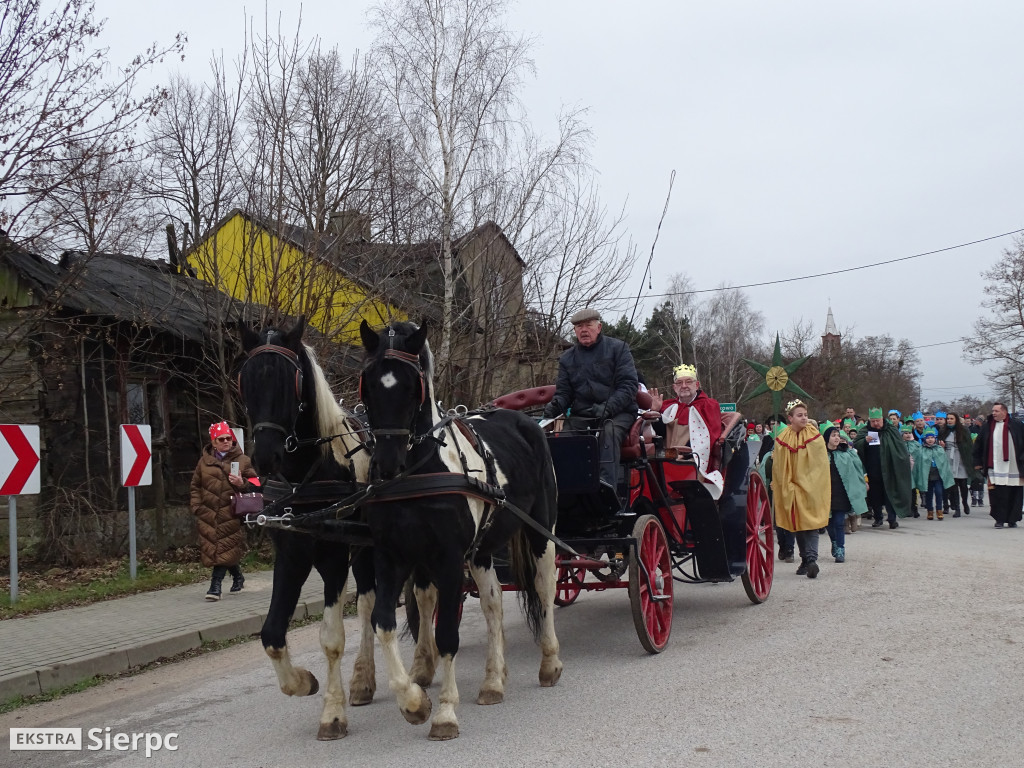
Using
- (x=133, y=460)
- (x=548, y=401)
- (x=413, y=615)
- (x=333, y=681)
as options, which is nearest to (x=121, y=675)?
(x=413, y=615)

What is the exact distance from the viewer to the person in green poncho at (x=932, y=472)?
17672 mm

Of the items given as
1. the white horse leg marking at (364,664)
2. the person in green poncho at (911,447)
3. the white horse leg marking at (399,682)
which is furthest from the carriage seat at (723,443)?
the person in green poncho at (911,447)

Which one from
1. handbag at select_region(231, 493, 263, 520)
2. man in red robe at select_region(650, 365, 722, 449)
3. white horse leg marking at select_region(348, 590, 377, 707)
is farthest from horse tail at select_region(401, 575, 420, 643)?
handbag at select_region(231, 493, 263, 520)

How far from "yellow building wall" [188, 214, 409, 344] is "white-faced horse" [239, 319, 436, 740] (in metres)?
6.71

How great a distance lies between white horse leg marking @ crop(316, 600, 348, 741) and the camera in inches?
196

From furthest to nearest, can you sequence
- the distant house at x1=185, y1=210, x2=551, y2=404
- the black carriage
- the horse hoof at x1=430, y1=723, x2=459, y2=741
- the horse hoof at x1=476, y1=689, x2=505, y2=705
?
1. the distant house at x1=185, y1=210, x2=551, y2=404
2. the black carriage
3. the horse hoof at x1=476, y1=689, x2=505, y2=705
4. the horse hoof at x1=430, y1=723, x2=459, y2=741

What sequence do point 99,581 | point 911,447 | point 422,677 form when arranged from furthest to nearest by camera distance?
1. point 911,447
2. point 99,581
3. point 422,677

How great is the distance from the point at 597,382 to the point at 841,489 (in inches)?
209

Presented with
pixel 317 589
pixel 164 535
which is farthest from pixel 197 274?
pixel 317 589

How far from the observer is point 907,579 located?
31.2ft

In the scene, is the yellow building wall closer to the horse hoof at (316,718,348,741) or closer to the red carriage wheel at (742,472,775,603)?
the red carriage wheel at (742,472,775,603)

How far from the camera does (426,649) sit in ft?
19.7

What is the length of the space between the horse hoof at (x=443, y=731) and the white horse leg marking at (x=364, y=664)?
3.08ft

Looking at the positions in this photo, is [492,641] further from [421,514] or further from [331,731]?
[421,514]
